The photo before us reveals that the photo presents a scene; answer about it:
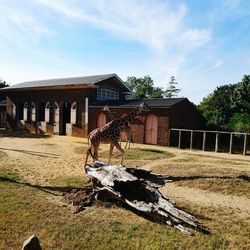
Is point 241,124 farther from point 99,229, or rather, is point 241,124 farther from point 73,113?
point 99,229

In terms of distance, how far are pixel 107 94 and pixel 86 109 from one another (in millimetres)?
3285

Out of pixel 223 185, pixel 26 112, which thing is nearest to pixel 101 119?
pixel 26 112

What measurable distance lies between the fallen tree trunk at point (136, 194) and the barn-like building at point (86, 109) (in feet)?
45.0

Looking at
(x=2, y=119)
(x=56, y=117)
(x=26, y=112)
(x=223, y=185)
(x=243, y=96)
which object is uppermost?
(x=243, y=96)

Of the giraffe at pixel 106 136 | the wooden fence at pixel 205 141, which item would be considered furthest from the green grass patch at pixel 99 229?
the wooden fence at pixel 205 141

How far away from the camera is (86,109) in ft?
91.7

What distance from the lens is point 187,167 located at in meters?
13.4

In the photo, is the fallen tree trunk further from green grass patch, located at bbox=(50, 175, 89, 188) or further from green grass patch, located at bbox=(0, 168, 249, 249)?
green grass patch, located at bbox=(50, 175, 89, 188)

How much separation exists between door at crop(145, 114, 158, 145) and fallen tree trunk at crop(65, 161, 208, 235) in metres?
13.6

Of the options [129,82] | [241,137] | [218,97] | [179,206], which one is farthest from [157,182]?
[129,82]

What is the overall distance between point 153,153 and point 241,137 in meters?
11.5

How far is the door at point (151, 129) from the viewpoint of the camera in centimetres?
2302

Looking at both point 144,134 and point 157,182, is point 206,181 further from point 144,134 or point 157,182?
point 144,134

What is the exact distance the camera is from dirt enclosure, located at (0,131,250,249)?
20.2 ft
